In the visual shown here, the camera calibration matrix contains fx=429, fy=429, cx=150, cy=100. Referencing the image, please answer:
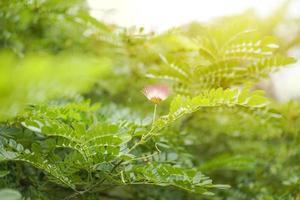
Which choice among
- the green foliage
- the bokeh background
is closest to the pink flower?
the green foliage

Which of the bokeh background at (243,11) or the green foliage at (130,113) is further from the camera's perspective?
the bokeh background at (243,11)

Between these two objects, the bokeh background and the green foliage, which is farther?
the bokeh background

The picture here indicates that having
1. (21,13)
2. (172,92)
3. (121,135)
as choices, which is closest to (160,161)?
(121,135)

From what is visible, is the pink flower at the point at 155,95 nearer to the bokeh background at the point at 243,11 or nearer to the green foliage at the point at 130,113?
the green foliage at the point at 130,113

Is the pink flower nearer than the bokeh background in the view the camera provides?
Yes

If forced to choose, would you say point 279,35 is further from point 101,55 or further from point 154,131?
point 154,131

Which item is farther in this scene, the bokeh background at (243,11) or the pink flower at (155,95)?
the bokeh background at (243,11)

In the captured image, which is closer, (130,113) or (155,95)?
(155,95)

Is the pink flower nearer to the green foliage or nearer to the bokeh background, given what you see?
the green foliage

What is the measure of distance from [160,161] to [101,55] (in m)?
0.65

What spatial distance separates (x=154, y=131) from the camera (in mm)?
735

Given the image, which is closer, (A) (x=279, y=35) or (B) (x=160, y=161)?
(B) (x=160, y=161)

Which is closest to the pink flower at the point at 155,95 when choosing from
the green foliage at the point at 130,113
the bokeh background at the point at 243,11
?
the green foliage at the point at 130,113

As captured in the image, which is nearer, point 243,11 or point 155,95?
point 155,95
